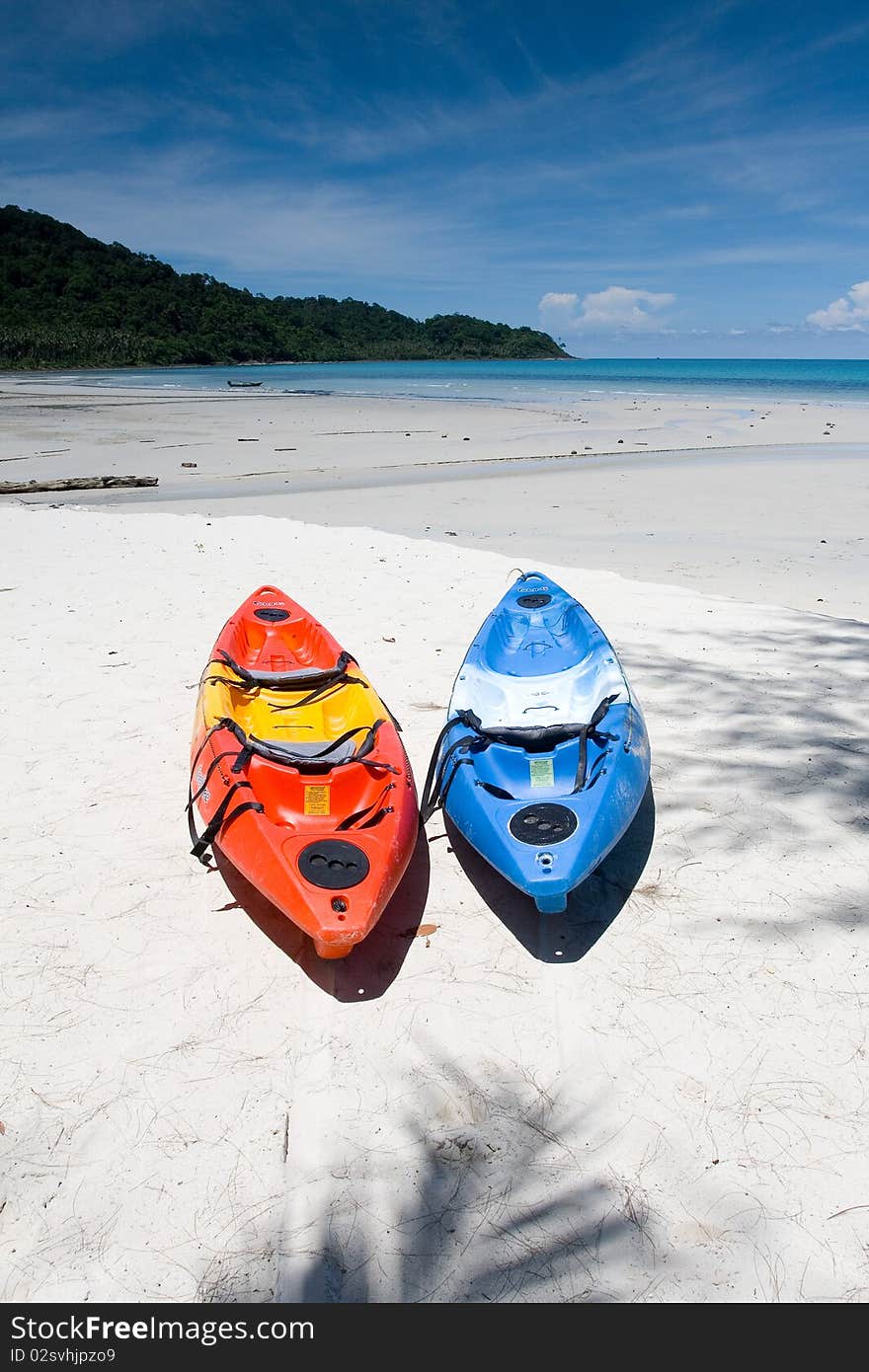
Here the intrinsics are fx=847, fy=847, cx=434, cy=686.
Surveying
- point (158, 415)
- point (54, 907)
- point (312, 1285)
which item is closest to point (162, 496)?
point (54, 907)

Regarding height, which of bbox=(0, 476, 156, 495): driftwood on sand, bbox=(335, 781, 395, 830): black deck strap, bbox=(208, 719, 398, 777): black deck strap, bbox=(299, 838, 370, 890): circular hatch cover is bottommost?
bbox=(299, 838, 370, 890): circular hatch cover

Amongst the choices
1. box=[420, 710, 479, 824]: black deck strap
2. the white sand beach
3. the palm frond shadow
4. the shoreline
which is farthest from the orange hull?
the shoreline

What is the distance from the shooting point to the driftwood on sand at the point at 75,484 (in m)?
12.3

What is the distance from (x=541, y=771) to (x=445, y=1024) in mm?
1222

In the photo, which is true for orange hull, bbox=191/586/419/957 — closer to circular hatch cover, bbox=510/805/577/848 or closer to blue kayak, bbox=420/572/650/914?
blue kayak, bbox=420/572/650/914

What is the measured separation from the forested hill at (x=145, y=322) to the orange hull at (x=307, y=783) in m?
70.8

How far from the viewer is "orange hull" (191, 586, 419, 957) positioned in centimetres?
293

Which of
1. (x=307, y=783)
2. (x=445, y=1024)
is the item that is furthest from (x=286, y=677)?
(x=445, y=1024)

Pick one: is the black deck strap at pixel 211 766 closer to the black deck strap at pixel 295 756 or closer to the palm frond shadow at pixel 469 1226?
the black deck strap at pixel 295 756

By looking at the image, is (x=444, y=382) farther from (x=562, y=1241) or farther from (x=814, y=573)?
(x=562, y=1241)

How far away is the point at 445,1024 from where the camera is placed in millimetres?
2848

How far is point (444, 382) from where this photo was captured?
1933 inches

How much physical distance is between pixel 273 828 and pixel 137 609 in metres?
4.21

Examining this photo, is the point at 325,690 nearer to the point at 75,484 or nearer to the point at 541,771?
the point at 541,771
